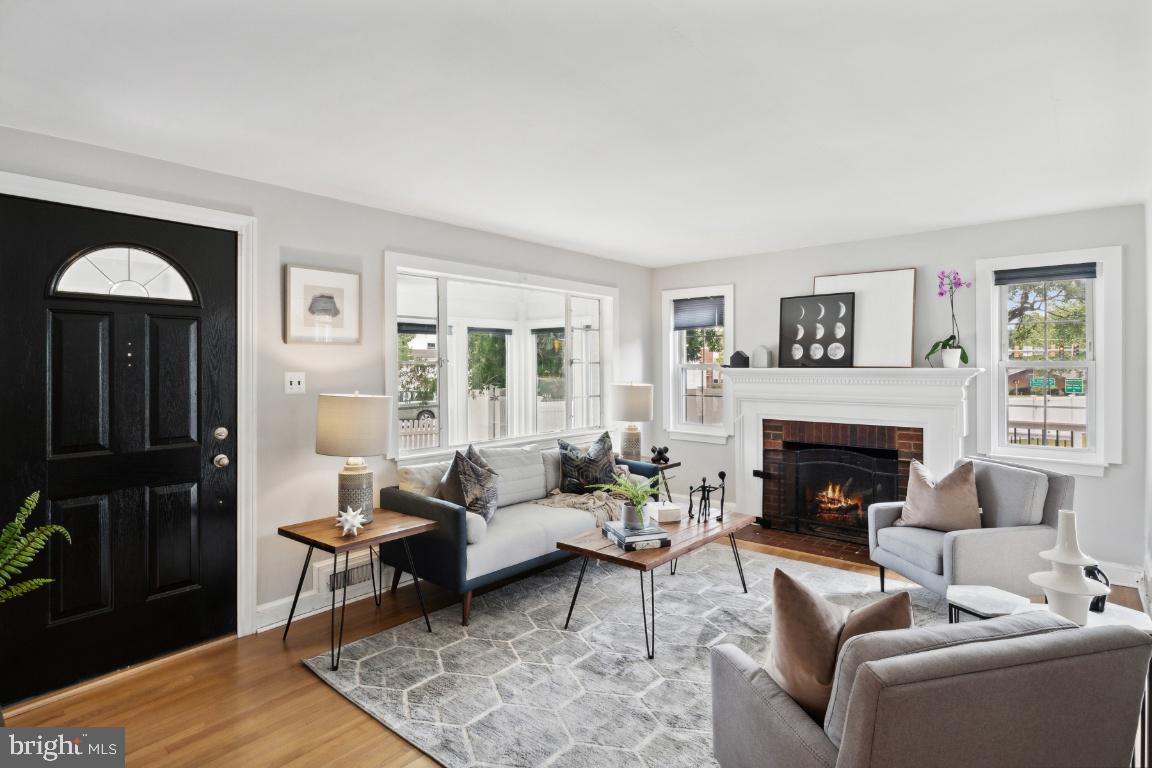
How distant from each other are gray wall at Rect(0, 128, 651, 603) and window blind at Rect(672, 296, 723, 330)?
2.71 meters

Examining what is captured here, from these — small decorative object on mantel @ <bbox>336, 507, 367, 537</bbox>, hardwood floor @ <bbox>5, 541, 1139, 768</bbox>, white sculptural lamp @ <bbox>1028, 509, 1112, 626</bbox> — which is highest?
white sculptural lamp @ <bbox>1028, 509, 1112, 626</bbox>

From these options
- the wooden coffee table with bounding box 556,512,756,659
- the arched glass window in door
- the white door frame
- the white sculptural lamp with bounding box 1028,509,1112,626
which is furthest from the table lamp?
the white sculptural lamp with bounding box 1028,509,1112,626

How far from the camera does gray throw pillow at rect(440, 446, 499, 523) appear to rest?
3.72m

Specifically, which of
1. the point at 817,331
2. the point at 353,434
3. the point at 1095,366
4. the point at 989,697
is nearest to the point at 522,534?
the point at 353,434

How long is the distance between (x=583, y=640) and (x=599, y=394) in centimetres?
295

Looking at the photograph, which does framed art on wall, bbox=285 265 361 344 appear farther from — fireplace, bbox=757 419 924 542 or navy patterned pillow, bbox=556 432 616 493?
fireplace, bbox=757 419 924 542

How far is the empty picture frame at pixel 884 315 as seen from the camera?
4734mm

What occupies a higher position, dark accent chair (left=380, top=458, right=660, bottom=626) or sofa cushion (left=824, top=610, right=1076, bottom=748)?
sofa cushion (left=824, top=610, right=1076, bottom=748)

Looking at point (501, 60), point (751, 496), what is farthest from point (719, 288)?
point (501, 60)

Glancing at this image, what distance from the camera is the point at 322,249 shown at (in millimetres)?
3641

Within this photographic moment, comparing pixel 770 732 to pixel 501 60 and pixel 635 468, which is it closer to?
pixel 501 60

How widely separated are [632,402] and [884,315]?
2087 millimetres

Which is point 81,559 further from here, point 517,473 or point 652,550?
point 652,550

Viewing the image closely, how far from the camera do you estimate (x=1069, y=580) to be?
1.83 m
